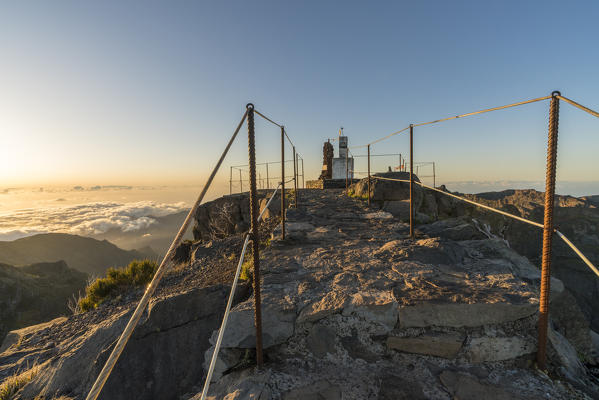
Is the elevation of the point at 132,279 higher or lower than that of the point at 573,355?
lower

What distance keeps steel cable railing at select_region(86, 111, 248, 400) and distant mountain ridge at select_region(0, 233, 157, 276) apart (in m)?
118

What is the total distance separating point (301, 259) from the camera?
3281 millimetres

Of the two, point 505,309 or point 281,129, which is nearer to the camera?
point 505,309

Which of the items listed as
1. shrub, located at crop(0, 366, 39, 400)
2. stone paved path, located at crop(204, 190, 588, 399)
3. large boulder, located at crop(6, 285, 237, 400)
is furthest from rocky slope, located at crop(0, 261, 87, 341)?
stone paved path, located at crop(204, 190, 588, 399)

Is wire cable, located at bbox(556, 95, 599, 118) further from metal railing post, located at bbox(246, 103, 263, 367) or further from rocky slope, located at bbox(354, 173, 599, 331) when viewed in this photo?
rocky slope, located at bbox(354, 173, 599, 331)

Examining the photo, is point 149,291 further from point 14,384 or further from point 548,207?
point 14,384

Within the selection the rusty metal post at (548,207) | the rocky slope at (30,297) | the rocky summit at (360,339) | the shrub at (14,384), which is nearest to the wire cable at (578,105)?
the rusty metal post at (548,207)

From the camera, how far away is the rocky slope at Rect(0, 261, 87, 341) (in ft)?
102

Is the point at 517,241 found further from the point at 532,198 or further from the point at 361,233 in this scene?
the point at 361,233

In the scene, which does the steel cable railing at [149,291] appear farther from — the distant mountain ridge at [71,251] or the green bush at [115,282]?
the distant mountain ridge at [71,251]

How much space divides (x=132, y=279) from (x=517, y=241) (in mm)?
39180

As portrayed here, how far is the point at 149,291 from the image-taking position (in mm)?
1152

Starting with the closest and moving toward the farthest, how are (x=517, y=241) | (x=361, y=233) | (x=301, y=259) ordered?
1. (x=301, y=259)
2. (x=361, y=233)
3. (x=517, y=241)

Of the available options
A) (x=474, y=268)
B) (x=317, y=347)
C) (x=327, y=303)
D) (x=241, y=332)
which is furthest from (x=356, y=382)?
(x=474, y=268)
